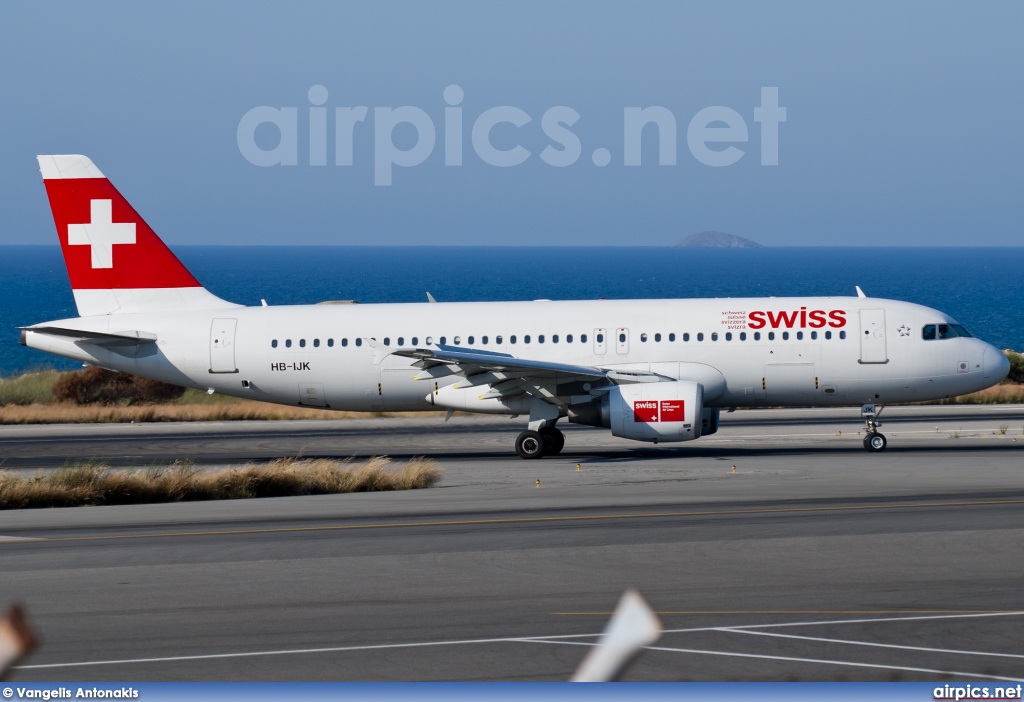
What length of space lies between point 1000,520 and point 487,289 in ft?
571

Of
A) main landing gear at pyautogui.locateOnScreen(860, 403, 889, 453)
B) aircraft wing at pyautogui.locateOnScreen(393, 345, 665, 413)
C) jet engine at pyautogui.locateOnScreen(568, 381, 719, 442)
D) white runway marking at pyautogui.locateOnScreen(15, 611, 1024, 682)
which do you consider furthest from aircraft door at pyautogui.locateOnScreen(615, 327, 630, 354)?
white runway marking at pyautogui.locateOnScreen(15, 611, 1024, 682)

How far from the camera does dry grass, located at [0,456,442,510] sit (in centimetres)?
2211

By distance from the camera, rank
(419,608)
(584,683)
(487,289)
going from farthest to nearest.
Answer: (487,289), (419,608), (584,683)

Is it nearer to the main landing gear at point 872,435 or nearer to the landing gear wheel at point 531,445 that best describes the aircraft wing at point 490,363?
the landing gear wheel at point 531,445

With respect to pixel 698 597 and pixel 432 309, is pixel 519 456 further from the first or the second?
pixel 698 597

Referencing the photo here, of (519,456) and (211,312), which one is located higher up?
(211,312)

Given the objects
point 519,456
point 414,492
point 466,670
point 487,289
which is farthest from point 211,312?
point 487,289

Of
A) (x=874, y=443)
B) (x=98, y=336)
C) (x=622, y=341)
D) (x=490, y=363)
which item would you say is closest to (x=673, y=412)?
(x=622, y=341)

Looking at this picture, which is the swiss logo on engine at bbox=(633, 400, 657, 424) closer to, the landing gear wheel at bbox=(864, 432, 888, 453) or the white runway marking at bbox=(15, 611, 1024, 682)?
the landing gear wheel at bbox=(864, 432, 888, 453)

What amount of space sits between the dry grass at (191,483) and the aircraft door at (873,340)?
10682 mm

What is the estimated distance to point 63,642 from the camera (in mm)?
11141

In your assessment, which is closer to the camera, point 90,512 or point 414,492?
point 90,512

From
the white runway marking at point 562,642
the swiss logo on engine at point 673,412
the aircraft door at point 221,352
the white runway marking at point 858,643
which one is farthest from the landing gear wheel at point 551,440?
the white runway marking at point 858,643

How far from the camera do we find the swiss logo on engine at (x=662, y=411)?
27078 mm
